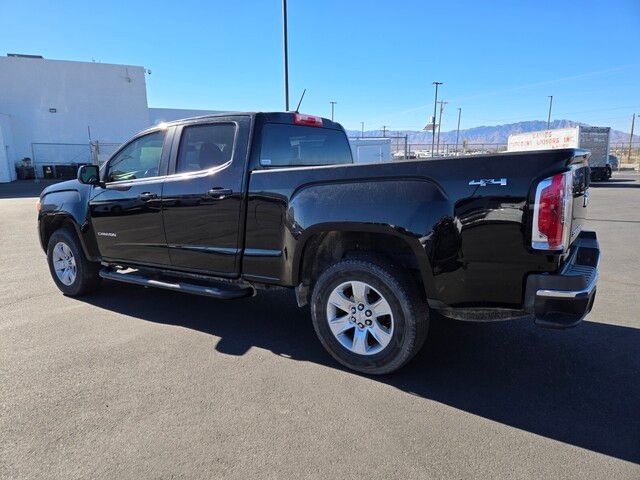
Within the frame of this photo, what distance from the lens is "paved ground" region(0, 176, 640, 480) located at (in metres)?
2.51

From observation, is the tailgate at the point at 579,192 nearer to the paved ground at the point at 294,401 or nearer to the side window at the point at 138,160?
the paved ground at the point at 294,401

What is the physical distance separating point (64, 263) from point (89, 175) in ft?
4.29

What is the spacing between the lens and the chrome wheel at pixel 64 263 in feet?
18.4

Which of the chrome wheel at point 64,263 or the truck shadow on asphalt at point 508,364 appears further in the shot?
the chrome wheel at point 64,263

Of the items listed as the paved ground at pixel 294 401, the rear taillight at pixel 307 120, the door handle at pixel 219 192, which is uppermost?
the rear taillight at pixel 307 120

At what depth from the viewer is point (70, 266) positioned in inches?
222

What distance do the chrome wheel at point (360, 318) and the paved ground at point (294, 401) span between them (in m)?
0.27

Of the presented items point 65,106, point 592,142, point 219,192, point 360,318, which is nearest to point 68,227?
point 219,192

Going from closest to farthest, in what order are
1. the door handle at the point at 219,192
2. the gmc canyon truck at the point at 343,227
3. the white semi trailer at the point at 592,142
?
the gmc canyon truck at the point at 343,227 → the door handle at the point at 219,192 → the white semi trailer at the point at 592,142

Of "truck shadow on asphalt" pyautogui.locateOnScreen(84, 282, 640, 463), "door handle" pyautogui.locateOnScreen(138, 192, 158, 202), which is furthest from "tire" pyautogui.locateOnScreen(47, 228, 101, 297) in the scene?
"door handle" pyautogui.locateOnScreen(138, 192, 158, 202)

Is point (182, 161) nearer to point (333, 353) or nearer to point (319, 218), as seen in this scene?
point (319, 218)

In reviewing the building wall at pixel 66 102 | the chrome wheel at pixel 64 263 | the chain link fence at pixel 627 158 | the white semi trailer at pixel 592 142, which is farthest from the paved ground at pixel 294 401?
the chain link fence at pixel 627 158

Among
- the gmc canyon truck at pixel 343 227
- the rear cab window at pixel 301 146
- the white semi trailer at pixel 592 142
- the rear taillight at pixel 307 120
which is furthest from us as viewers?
the white semi trailer at pixel 592 142

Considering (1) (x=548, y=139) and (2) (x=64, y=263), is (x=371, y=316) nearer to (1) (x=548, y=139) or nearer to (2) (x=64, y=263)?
(2) (x=64, y=263)
